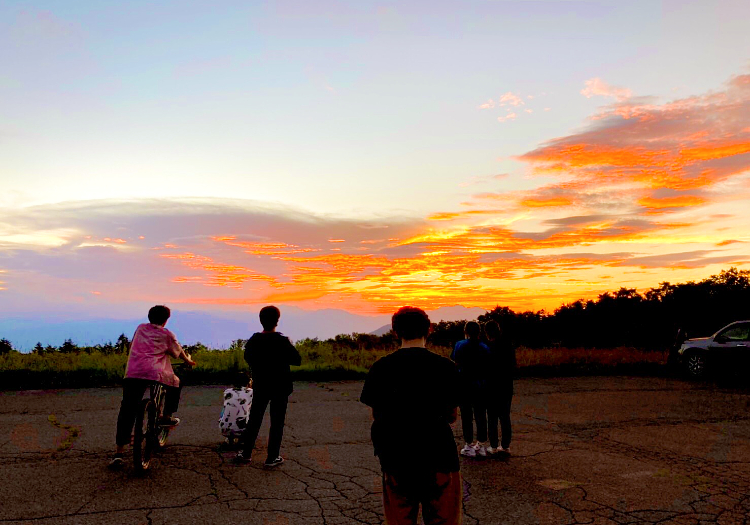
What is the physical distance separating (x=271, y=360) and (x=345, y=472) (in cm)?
159

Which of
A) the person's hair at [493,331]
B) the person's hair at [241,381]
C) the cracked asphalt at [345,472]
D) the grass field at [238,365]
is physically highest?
the person's hair at [493,331]

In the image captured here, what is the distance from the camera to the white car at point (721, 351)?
19797 mm

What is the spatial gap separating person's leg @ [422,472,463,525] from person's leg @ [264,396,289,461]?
4.32m

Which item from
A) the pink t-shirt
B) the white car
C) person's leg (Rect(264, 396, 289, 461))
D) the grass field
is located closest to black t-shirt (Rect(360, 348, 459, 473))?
person's leg (Rect(264, 396, 289, 461))

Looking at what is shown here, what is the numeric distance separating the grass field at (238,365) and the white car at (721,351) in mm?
1378

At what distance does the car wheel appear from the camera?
20.7 metres

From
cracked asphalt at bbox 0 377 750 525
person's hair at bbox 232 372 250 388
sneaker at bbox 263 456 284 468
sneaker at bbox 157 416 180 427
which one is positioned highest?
person's hair at bbox 232 372 250 388

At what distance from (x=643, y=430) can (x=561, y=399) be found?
3.87 metres

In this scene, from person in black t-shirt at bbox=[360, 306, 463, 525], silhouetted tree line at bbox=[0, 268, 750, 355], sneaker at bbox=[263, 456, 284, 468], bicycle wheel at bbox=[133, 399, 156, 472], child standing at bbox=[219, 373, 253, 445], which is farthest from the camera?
silhouetted tree line at bbox=[0, 268, 750, 355]

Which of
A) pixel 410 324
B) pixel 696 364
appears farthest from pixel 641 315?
pixel 410 324

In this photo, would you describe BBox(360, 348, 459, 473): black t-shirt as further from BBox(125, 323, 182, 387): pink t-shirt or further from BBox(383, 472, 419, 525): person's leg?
BBox(125, 323, 182, 387): pink t-shirt

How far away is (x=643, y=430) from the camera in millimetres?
11219

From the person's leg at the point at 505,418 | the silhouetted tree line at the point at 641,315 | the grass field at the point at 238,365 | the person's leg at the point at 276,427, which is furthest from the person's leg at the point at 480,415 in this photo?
the silhouetted tree line at the point at 641,315

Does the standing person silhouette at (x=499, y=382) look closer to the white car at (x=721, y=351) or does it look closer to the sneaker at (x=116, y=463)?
the sneaker at (x=116, y=463)
